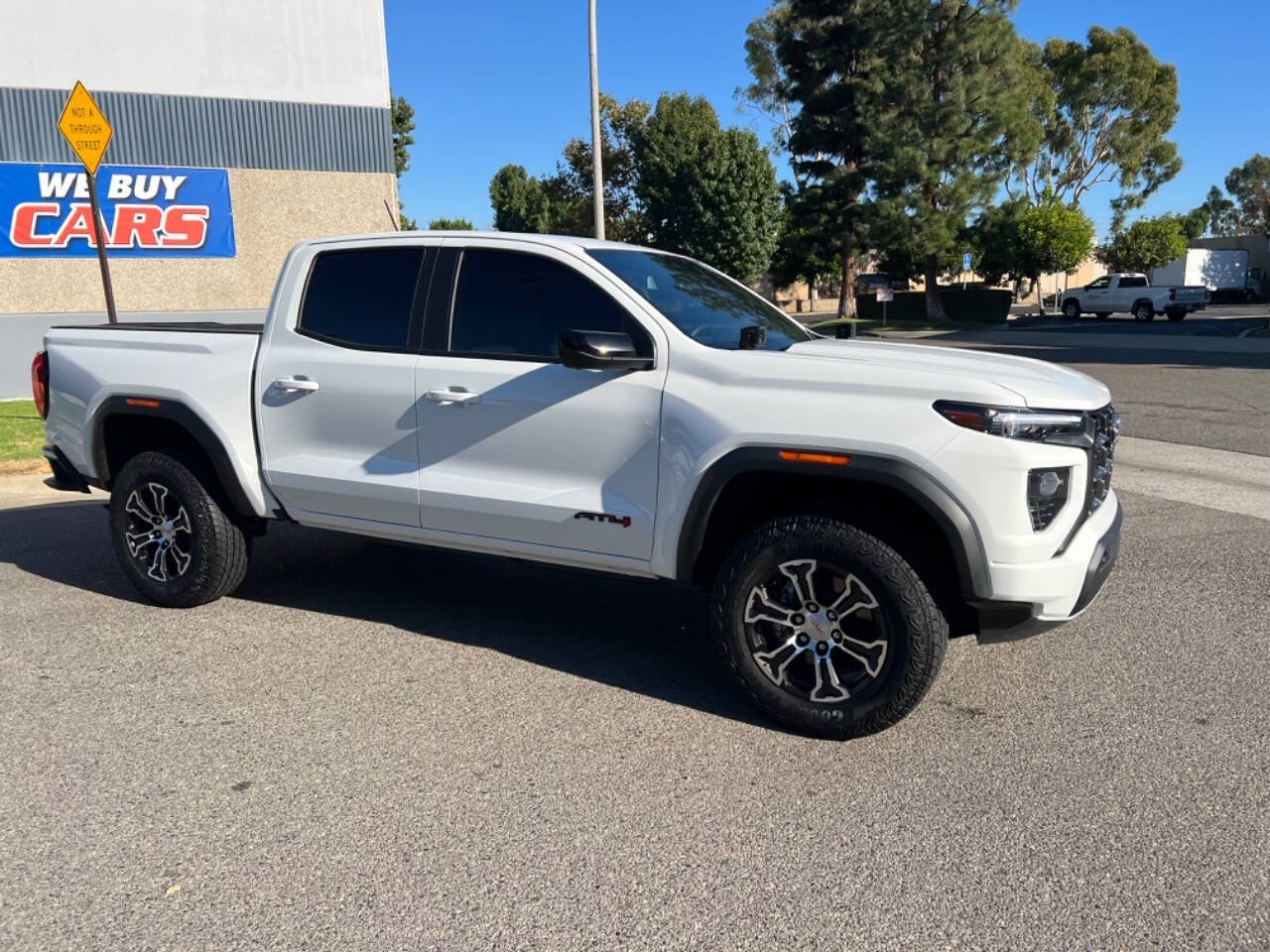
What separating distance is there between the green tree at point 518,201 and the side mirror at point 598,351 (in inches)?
2234

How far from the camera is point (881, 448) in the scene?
11.9ft

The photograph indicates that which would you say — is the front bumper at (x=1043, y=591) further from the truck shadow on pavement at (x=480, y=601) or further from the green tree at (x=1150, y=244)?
the green tree at (x=1150, y=244)

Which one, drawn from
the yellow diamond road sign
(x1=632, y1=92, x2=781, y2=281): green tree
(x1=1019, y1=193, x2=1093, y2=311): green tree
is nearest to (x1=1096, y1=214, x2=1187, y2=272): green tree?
(x1=1019, y1=193, x2=1093, y2=311): green tree

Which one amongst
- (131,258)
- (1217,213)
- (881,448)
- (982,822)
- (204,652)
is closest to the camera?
(982,822)

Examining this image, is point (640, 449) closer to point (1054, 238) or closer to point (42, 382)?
point (42, 382)

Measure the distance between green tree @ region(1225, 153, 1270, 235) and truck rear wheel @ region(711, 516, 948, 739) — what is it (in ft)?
354

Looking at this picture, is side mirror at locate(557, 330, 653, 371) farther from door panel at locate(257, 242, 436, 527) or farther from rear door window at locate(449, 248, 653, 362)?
door panel at locate(257, 242, 436, 527)

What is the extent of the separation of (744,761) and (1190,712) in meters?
1.82

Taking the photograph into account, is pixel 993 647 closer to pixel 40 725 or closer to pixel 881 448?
pixel 881 448

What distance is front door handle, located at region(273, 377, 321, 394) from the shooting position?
4836mm

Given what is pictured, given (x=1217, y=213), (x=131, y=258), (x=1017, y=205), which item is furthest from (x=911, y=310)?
(x=1217, y=213)

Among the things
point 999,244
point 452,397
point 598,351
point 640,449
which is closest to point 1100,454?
point 640,449

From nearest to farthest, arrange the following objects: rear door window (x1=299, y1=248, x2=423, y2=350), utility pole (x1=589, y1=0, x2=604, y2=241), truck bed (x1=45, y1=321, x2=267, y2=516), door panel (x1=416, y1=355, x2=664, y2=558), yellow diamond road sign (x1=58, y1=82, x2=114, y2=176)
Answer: door panel (x1=416, y1=355, x2=664, y2=558) < rear door window (x1=299, y1=248, x2=423, y2=350) < truck bed (x1=45, y1=321, x2=267, y2=516) < yellow diamond road sign (x1=58, y1=82, x2=114, y2=176) < utility pole (x1=589, y1=0, x2=604, y2=241)

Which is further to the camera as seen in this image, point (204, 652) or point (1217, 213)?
point (1217, 213)
